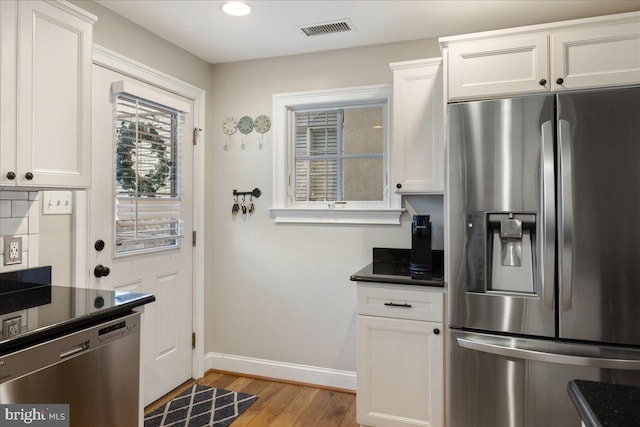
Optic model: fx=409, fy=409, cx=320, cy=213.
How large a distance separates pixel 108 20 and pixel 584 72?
254cm

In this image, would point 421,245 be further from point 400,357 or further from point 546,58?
point 546,58

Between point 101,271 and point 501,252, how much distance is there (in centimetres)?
213

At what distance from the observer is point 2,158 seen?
5.04ft

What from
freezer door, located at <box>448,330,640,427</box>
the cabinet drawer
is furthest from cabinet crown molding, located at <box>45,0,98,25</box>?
freezer door, located at <box>448,330,640,427</box>

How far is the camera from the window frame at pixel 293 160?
281 cm

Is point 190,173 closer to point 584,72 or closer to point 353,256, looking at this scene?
point 353,256

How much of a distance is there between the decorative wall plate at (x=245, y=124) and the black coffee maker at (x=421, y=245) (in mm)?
1484

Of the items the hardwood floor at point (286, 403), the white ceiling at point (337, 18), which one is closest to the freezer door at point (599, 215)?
the white ceiling at point (337, 18)

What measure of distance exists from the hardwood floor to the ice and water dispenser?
1.22 metres

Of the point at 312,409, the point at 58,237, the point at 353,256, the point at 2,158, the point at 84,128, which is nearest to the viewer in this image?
the point at 2,158

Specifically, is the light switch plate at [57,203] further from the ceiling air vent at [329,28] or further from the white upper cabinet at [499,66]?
the white upper cabinet at [499,66]

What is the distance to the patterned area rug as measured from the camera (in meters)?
2.45

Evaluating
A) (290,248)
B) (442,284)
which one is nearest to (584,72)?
(442,284)

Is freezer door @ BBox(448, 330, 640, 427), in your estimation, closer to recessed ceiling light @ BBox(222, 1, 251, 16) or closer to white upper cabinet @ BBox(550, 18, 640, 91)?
white upper cabinet @ BBox(550, 18, 640, 91)
